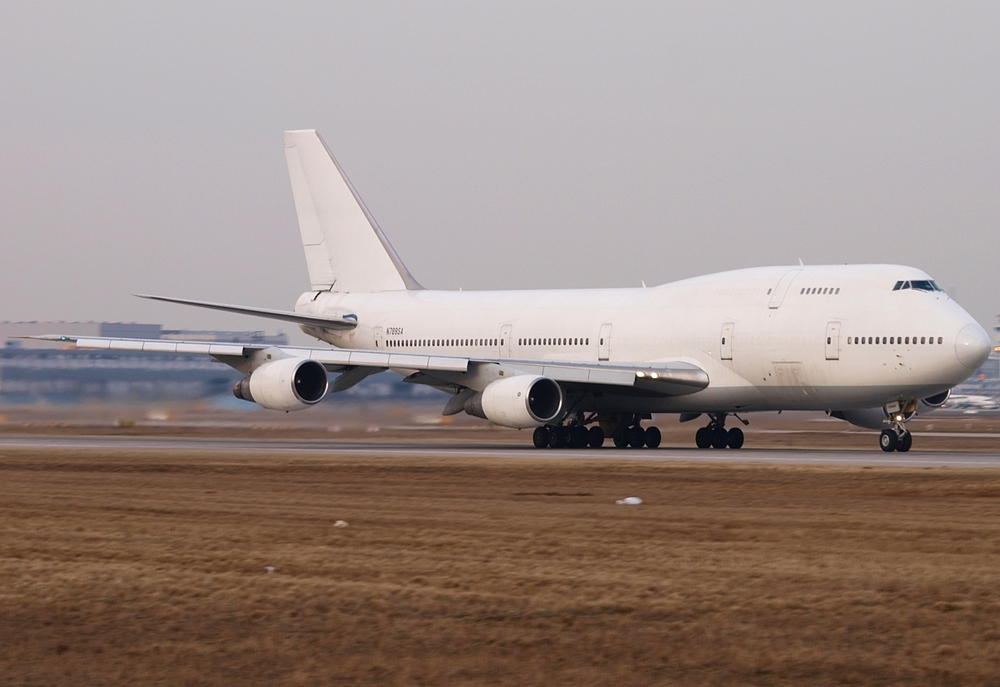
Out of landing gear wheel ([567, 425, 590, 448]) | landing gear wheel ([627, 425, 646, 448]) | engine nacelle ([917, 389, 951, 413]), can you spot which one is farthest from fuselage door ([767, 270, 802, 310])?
landing gear wheel ([567, 425, 590, 448])

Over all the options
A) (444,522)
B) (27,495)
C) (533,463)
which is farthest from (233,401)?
(444,522)

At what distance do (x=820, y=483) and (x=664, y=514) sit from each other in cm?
498

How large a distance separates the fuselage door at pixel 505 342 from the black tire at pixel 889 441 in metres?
10.6

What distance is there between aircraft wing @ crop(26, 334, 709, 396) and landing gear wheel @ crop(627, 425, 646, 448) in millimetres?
1723

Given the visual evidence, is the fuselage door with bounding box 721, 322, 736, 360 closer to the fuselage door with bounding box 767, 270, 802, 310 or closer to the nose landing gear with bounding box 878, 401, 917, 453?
the fuselage door with bounding box 767, 270, 802, 310

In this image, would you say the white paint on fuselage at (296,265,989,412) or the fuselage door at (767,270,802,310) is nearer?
the white paint on fuselage at (296,265,989,412)

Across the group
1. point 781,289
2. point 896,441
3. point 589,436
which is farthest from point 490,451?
point 896,441

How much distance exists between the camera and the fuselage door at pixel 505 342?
3675cm

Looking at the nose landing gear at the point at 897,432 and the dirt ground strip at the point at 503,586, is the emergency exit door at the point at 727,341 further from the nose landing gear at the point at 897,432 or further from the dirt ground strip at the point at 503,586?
the dirt ground strip at the point at 503,586

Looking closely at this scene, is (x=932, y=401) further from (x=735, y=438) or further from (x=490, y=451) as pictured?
(x=490, y=451)

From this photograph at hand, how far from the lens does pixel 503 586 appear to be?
1056 centimetres

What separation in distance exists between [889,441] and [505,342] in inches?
433

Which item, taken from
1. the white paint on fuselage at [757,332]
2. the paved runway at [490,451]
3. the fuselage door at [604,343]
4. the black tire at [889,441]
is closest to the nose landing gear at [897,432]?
the black tire at [889,441]

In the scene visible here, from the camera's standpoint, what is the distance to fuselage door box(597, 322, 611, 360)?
34.3 meters
